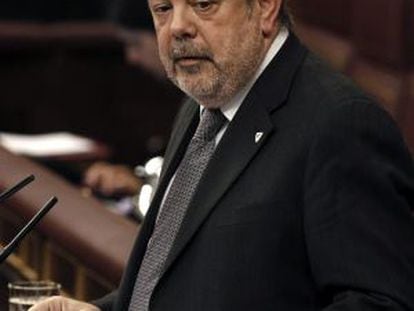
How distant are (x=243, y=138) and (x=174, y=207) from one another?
108mm

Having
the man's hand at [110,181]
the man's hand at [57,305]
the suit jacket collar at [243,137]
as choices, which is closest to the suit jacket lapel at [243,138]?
the suit jacket collar at [243,137]

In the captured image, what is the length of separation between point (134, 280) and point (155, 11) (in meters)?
0.26

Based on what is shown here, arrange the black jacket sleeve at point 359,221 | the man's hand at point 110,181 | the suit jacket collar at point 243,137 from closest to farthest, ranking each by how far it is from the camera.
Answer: the black jacket sleeve at point 359,221 < the suit jacket collar at point 243,137 < the man's hand at point 110,181

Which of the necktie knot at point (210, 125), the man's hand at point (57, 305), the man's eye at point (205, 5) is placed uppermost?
the man's eye at point (205, 5)

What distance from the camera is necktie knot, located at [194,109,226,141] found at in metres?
1.25

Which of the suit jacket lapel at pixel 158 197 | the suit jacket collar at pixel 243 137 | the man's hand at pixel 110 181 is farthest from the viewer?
the man's hand at pixel 110 181

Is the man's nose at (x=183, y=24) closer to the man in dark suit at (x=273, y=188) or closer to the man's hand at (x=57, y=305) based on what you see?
the man in dark suit at (x=273, y=188)

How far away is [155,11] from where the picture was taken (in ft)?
4.01

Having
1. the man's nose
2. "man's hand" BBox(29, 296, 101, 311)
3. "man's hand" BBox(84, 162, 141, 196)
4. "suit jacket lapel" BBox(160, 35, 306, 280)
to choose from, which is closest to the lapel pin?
"suit jacket lapel" BBox(160, 35, 306, 280)

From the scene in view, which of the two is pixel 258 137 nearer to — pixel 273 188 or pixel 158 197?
pixel 273 188

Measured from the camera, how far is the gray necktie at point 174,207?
1.25 meters

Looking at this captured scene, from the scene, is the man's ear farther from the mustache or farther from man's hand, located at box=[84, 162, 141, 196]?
man's hand, located at box=[84, 162, 141, 196]

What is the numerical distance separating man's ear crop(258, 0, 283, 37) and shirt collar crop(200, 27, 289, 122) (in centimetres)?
2

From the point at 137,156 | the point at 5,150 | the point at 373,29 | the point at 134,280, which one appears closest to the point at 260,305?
the point at 134,280
